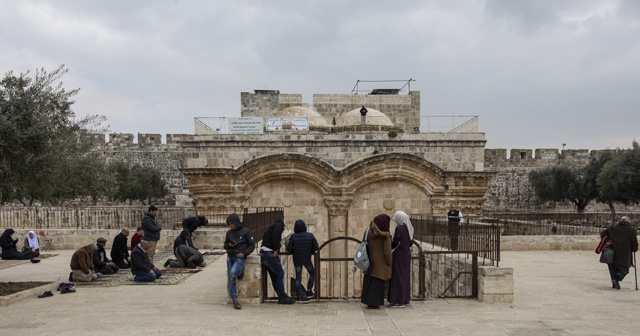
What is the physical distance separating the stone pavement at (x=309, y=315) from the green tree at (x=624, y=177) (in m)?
17.4

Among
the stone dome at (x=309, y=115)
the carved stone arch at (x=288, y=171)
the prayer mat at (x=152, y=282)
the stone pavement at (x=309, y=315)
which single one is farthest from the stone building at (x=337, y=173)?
the stone pavement at (x=309, y=315)

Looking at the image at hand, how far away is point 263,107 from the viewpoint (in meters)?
26.2

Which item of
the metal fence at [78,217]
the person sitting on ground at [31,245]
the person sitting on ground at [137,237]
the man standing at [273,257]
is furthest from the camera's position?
the metal fence at [78,217]

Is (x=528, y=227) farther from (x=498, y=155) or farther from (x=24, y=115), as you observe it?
(x=24, y=115)

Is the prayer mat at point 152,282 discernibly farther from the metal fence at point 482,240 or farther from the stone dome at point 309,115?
the stone dome at point 309,115

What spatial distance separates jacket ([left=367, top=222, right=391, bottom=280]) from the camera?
7.18 m

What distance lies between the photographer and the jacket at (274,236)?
25.3ft

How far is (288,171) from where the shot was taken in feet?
55.3

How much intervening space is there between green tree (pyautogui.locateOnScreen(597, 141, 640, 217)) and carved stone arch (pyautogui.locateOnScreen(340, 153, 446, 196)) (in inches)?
513

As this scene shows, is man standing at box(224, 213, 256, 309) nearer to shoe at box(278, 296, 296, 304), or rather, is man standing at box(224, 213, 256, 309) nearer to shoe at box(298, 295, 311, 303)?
shoe at box(278, 296, 296, 304)

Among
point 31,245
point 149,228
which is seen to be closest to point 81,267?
point 149,228

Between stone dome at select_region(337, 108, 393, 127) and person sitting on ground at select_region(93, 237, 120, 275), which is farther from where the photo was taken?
stone dome at select_region(337, 108, 393, 127)

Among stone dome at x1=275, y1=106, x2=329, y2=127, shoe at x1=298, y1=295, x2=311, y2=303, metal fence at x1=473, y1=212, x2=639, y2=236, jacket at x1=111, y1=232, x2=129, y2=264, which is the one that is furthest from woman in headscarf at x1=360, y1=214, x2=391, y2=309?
stone dome at x1=275, y1=106, x2=329, y2=127

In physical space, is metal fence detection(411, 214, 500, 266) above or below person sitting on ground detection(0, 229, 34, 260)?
above
